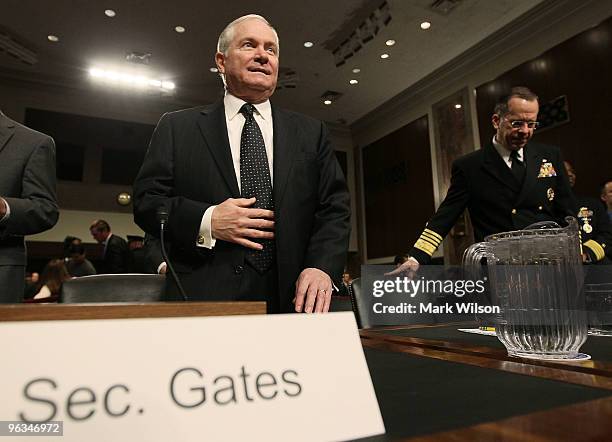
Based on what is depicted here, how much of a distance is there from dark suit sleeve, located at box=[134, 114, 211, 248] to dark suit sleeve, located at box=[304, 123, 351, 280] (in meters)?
0.28

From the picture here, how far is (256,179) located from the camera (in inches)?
43.0

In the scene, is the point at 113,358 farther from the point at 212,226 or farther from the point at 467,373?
the point at 212,226

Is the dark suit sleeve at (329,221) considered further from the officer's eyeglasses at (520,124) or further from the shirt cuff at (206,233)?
the officer's eyeglasses at (520,124)

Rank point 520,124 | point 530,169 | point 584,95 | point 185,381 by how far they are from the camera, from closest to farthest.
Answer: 1. point 185,381
2. point 520,124
3. point 530,169
4. point 584,95

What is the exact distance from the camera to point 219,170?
1.09 metres

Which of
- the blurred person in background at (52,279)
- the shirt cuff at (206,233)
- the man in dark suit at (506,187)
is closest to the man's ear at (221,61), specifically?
the shirt cuff at (206,233)

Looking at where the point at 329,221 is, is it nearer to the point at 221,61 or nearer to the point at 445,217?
the point at 221,61

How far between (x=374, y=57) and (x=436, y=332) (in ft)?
18.5

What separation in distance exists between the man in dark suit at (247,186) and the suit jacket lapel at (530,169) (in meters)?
1.05

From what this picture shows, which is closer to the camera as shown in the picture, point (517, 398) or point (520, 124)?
point (517, 398)

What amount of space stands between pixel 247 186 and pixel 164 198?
0.20 meters

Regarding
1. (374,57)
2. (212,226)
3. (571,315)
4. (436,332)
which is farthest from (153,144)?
(374,57)

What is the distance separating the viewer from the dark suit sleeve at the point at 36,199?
1.34m

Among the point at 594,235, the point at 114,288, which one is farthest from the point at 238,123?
the point at 594,235
